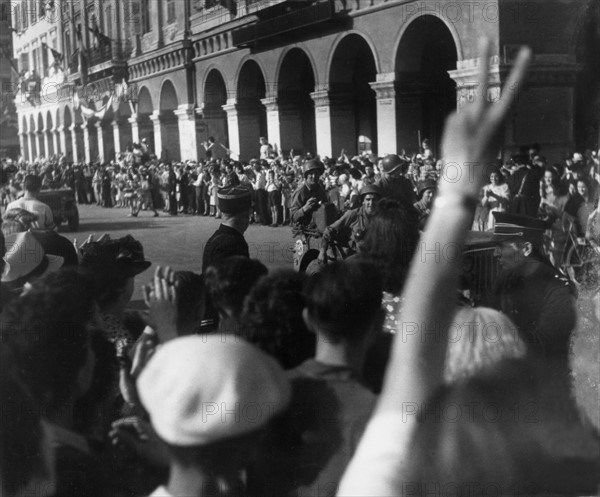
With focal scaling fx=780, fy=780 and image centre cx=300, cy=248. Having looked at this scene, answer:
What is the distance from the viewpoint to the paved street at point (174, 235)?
3184mm

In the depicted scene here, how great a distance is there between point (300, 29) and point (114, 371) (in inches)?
127

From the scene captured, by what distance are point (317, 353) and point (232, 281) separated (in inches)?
20.2

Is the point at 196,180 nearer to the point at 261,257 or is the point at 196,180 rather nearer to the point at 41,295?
the point at 261,257

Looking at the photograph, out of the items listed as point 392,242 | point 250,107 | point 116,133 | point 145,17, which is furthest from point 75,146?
point 392,242

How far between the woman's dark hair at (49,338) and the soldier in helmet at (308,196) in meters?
1.29

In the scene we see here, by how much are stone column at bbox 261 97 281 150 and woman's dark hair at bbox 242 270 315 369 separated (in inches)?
66.7

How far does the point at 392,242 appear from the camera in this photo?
2732 millimetres

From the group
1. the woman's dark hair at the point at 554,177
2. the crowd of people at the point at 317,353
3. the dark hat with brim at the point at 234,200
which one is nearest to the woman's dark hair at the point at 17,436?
the crowd of people at the point at 317,353

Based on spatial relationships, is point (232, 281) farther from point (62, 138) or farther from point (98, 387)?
point (62, 138)

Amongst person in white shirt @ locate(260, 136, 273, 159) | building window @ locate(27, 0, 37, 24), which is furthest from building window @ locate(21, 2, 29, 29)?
person in white shirt @ locate(260, 136, 273, 159)

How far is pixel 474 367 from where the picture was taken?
248 cm

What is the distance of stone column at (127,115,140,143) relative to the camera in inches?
160

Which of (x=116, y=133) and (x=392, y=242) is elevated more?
(x=116, y=133)

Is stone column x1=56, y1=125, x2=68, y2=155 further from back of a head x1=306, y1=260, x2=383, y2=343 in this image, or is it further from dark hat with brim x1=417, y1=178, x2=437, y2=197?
back of a head x1=306, y1=260, x2=383, y2=343
